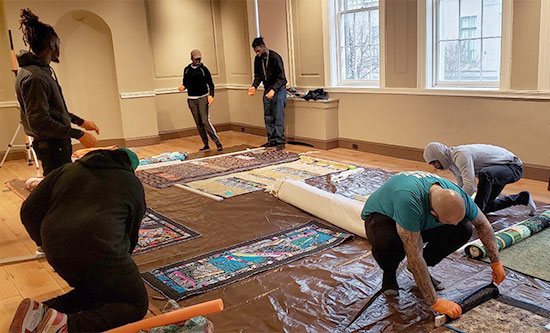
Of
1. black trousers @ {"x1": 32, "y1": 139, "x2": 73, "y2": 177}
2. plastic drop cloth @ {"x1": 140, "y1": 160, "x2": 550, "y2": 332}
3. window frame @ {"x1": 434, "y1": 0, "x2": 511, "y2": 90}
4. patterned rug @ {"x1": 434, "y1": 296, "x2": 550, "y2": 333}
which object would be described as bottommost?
plastic drop cloth @ {"x1": 140, "y1": 160, "x2": 550, "y2": 332}

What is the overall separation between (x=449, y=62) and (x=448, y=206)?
3.82m

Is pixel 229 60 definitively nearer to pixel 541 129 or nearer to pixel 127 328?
pixel 541 129

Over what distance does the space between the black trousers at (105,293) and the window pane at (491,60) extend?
427cm

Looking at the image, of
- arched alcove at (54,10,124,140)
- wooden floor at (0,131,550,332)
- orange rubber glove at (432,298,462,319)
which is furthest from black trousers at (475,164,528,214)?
→ arched alcove at (54,10,124,140)

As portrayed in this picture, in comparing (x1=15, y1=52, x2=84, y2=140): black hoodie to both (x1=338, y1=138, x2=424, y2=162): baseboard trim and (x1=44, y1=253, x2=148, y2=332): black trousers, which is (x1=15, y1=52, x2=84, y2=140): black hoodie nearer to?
(x1=44, y1=253, x2=148, y2=332): black trousers

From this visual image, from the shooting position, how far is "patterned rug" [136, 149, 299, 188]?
548cm

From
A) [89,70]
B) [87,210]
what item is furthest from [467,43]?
[89,70]

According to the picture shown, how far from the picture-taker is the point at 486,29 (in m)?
5.07

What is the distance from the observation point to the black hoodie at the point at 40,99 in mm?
3105

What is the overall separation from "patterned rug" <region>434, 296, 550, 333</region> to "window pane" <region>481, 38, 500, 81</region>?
3.21 m

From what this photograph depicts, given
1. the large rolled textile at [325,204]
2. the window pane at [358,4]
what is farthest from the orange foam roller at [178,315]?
the window pane at [358,4]

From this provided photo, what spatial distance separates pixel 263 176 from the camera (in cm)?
533

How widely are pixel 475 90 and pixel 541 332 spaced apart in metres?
3.36

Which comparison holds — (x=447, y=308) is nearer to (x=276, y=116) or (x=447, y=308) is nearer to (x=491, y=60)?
(x=491, y=60)
